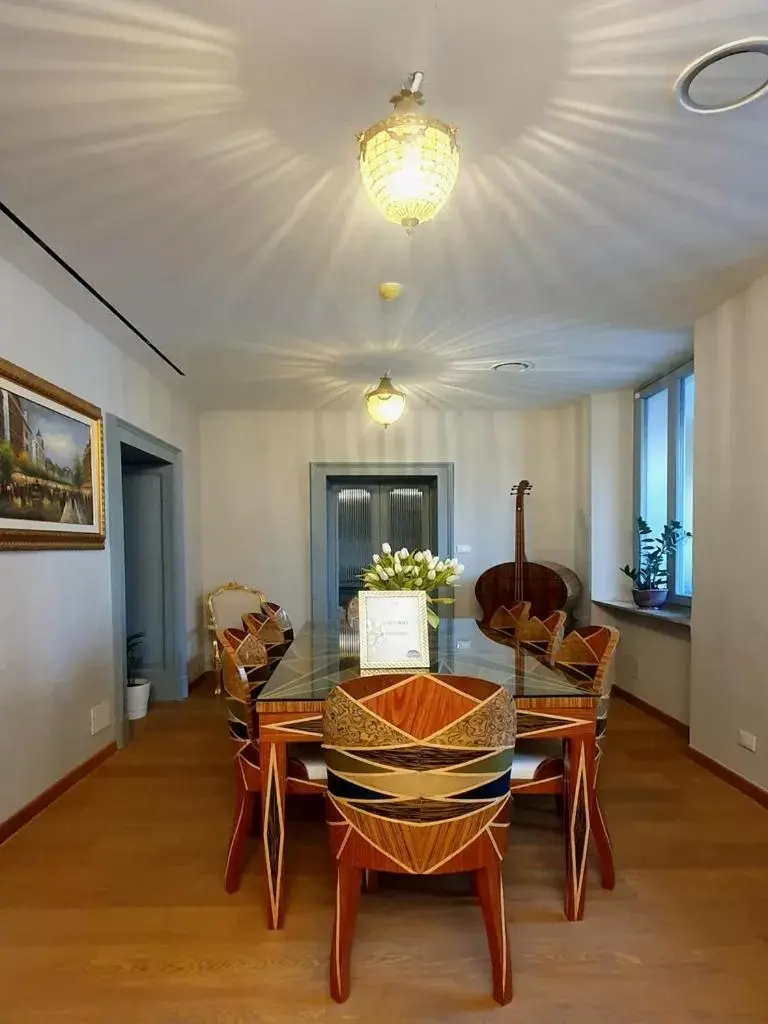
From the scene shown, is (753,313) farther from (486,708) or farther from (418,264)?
(486,708)

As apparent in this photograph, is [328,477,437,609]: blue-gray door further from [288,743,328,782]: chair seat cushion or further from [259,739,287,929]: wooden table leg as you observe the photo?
[259,739,287,929]: wooden table leg

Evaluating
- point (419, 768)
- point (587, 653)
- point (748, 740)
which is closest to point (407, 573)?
point (587, 653)

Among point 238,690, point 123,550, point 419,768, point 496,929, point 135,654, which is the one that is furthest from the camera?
point 135,654

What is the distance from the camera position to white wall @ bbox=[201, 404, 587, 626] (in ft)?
19.6

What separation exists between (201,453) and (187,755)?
10.1 ft

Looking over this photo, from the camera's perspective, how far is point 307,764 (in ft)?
7.05

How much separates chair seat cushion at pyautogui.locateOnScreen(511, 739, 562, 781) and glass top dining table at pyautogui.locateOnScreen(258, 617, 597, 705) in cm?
26

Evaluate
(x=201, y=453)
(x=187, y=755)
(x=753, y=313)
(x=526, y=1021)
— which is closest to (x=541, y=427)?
(x=753, y=313)

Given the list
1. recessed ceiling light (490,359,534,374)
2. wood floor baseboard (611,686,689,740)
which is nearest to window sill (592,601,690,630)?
wood floor baseboard (611,686,689,740)

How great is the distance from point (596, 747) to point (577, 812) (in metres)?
0.24

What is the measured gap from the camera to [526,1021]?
5.54 feet

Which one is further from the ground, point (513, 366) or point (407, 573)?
point (513, 366)

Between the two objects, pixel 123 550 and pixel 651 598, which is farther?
pixel 651 598

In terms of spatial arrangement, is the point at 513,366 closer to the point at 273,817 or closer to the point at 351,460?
the point at 351,460
